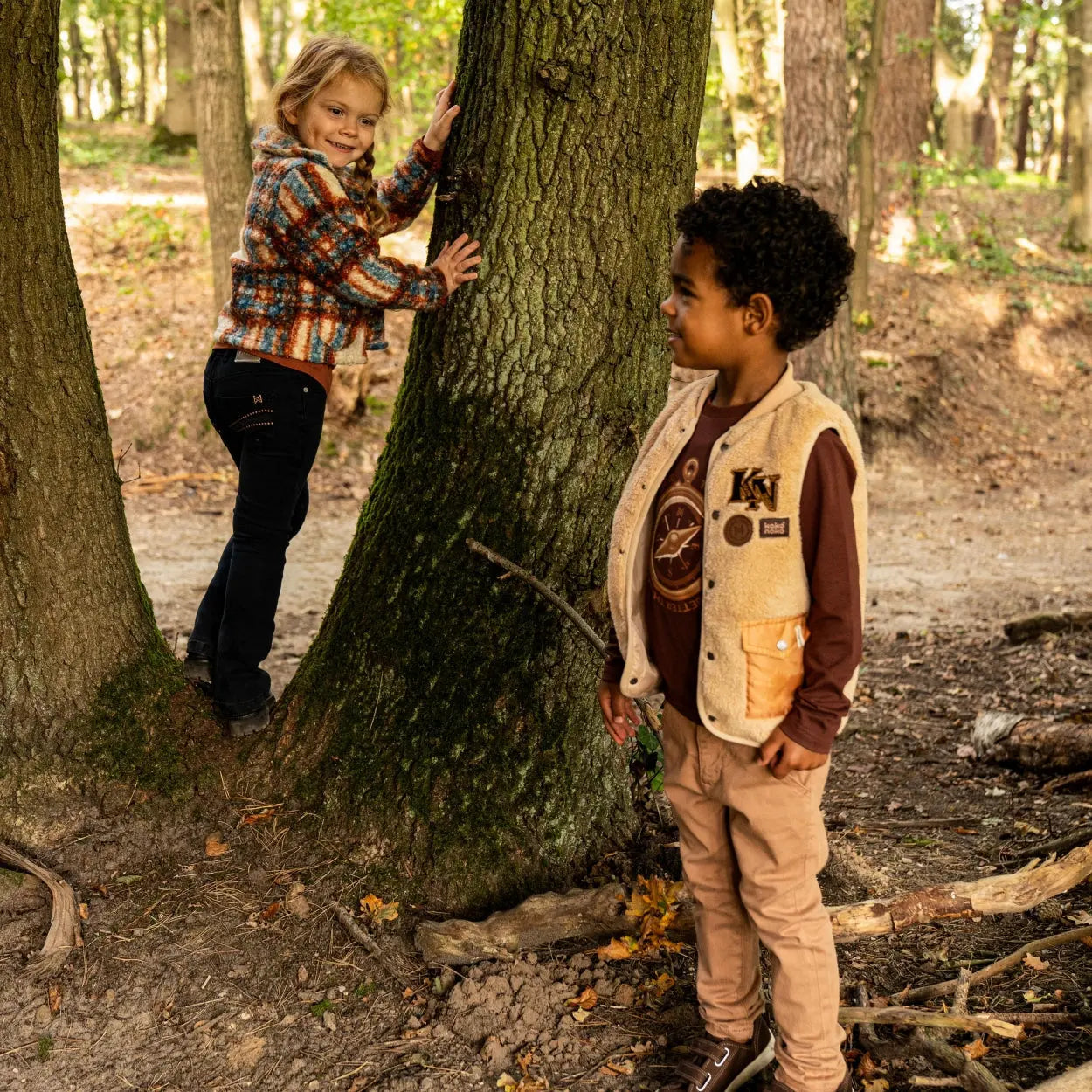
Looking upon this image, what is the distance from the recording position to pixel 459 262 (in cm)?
295

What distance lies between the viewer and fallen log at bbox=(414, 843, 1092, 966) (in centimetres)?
288

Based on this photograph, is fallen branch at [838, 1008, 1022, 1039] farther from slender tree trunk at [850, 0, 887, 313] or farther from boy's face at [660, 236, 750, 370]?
slender tree trunk at [850, 0, 887, 313]

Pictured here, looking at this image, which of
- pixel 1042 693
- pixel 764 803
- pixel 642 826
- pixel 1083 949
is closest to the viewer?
pixel 764 803

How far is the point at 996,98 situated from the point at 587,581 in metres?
26.1

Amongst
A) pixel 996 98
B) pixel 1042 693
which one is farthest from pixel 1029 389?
pixel 996 98

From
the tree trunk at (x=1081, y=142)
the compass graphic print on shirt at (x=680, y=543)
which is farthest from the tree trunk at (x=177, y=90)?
the compass graphic print on shirt at (x=680, y=543)

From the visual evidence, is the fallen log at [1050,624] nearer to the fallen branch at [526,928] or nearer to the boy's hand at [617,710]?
the fallen branch at [526,928]

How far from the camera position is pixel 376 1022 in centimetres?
279

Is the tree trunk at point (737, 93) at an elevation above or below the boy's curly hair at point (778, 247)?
above

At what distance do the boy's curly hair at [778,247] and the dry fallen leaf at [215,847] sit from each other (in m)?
A: 2.16

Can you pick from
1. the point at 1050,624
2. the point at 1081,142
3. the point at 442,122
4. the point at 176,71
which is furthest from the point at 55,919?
the point at 176,71

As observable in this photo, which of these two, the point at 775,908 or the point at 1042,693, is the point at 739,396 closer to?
the point at 775,908

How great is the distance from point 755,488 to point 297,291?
5.48 ft

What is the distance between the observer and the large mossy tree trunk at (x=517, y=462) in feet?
9.51
